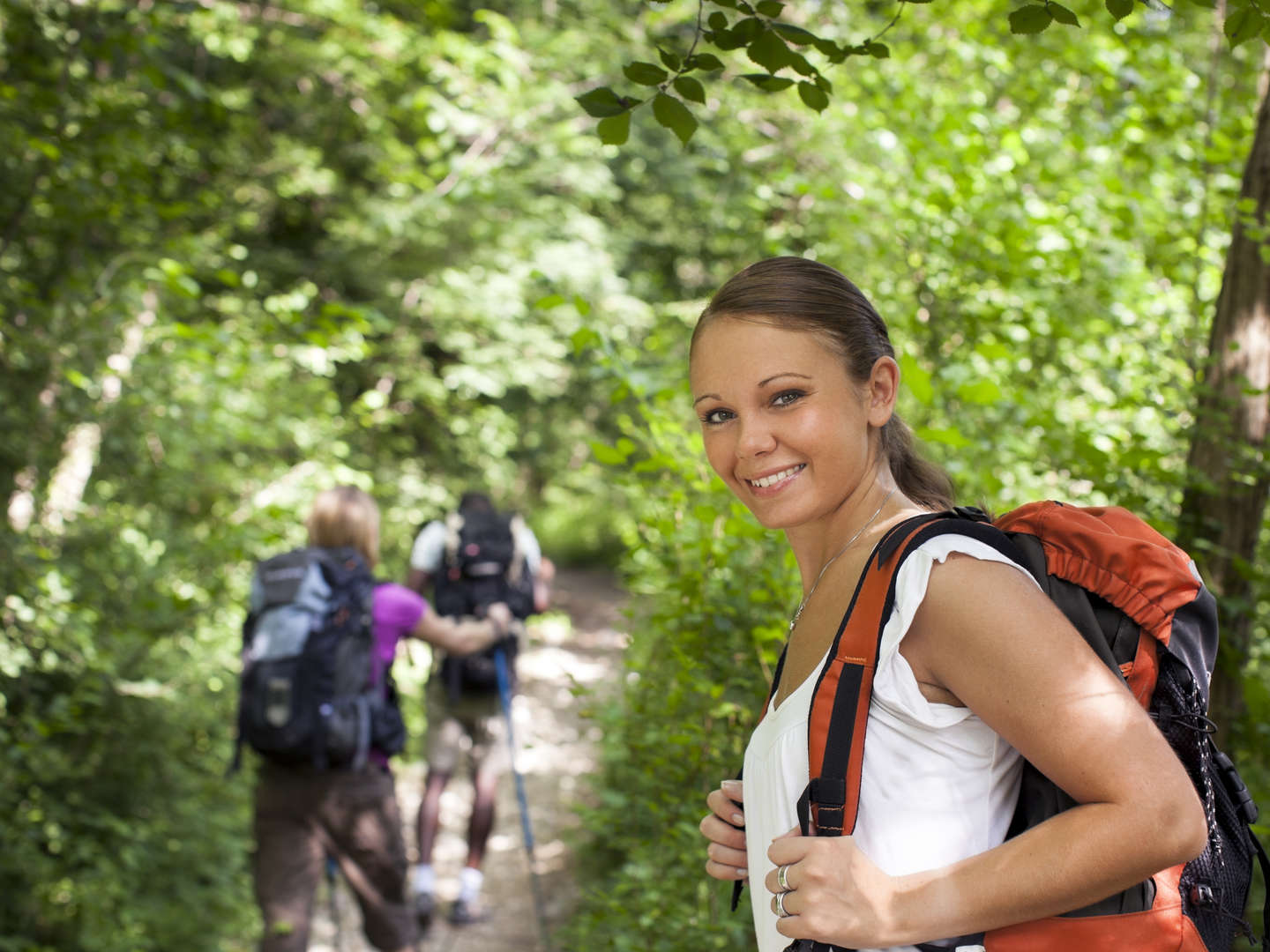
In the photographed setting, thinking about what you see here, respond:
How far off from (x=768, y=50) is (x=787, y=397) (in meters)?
0.82

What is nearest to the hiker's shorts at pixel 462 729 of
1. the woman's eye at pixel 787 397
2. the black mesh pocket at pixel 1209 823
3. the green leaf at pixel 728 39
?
the green leaf at pixel 728 39

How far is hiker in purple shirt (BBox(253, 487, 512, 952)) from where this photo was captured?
3.60 m

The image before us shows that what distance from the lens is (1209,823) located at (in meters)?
1.21

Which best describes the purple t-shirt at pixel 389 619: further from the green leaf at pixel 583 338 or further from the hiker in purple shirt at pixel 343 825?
the green leaf at pixel 583 338

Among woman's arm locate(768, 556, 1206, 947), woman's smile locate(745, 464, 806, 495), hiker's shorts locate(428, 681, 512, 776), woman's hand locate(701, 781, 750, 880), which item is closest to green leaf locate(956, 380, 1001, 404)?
woman's smile locate(745, 464, 806, 495)

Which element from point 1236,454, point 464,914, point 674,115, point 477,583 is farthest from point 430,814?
point 674,115

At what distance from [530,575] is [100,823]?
2356 millimetres

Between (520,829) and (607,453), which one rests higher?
(607,453)

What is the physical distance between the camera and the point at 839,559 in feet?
4.72

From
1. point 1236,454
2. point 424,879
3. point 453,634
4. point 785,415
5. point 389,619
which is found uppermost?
point 785,415

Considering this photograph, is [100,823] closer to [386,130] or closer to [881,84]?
[881,84]

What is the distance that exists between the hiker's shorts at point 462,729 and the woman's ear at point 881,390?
4.17 metres

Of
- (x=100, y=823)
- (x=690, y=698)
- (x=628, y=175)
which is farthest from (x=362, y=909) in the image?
(x=628, y=175)

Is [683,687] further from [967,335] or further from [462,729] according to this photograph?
[462,729]
